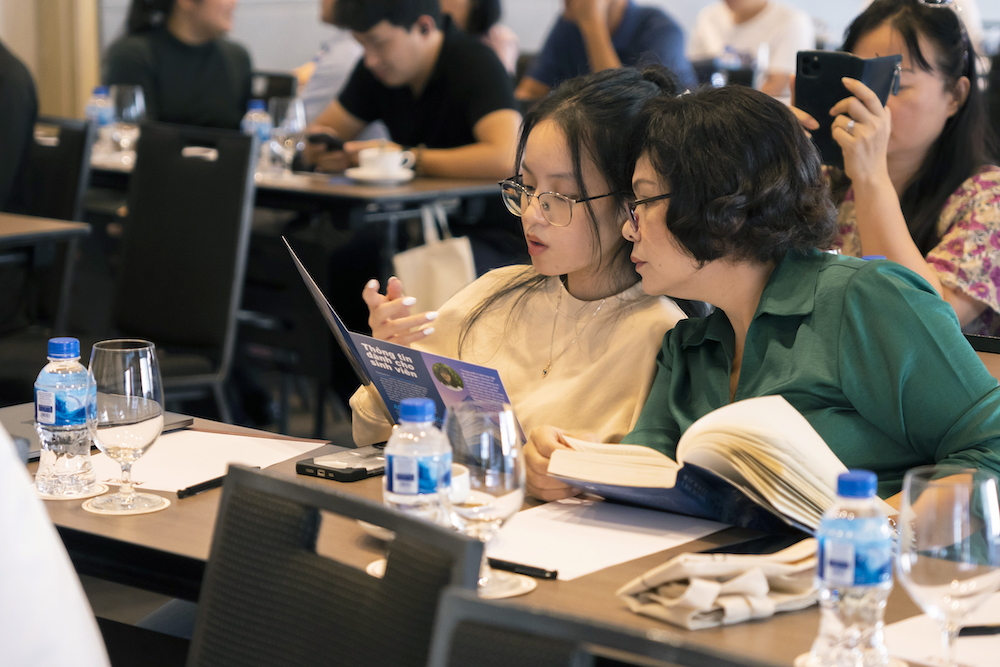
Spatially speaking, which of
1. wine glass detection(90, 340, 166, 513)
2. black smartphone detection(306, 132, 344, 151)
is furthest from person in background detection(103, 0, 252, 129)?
wine glass detection(90, 340, 166, 513)

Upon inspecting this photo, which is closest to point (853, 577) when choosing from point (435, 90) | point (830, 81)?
point (830, 81)

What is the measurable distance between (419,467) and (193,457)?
541mm

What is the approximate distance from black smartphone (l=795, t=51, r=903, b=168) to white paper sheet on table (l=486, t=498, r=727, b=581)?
952mm

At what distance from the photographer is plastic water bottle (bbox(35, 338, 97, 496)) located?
4.14 ft

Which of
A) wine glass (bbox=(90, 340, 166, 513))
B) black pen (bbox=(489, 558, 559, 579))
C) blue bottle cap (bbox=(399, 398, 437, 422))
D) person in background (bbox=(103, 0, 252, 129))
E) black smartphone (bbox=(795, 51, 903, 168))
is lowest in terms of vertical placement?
black pen (bbox=(489, 558, 559, 579))

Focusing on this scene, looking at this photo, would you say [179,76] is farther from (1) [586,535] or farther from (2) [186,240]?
(1) [586,535]

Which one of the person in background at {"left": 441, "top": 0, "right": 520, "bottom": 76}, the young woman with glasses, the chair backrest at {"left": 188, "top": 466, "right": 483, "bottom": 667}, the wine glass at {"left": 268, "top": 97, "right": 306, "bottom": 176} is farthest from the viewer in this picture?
the person in background at {"left": 441, "top": 0, "right": 520, "bottom": 76}

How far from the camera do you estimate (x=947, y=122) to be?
205 centimetres

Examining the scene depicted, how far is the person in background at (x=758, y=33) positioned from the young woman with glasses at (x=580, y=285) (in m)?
3.48

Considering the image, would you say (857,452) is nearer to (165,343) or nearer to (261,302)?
(165,343)

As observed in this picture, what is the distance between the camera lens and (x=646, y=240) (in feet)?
4.64

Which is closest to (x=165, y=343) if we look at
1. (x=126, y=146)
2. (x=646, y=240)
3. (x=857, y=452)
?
(x=126, y=146)

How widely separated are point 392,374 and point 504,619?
0.70 metres

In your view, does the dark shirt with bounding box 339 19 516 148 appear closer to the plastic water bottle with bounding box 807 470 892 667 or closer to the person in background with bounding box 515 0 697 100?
the person in background with bounding box 515 0 697 100
